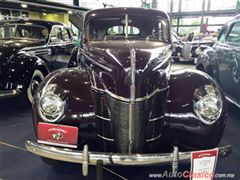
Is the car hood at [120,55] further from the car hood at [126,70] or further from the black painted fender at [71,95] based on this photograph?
the black painted fender at [71,95]

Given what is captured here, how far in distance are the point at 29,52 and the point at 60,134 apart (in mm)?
2731

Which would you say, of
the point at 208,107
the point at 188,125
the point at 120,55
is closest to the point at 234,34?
the point at 208,107

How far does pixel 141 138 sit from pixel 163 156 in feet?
0.70

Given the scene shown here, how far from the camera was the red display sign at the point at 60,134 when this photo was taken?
174cm

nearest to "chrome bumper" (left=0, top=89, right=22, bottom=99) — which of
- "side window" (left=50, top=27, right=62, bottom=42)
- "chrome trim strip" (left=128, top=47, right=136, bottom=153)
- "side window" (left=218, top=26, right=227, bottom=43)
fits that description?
"side window" (left=50, top=27, right=62, bottom=42)

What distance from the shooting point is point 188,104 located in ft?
6.11

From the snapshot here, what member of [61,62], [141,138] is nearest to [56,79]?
[141,138]

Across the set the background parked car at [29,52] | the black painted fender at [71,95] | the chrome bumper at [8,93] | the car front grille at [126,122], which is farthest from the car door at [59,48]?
the car front grille at [126,122]

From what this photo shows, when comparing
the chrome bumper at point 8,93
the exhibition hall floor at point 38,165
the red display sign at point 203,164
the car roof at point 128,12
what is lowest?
the exhibition hall floor at point 38,165

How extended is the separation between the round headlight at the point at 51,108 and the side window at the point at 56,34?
11.1 ft

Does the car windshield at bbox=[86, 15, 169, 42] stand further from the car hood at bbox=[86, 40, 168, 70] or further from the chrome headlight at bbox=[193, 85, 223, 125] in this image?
the chrome headlight at bbox=[193, 85, 223, 125]

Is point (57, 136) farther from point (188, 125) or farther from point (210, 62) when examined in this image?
point (210, 62)

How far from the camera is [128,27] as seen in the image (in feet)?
9.08

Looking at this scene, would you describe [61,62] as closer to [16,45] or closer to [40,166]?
[16,45]
